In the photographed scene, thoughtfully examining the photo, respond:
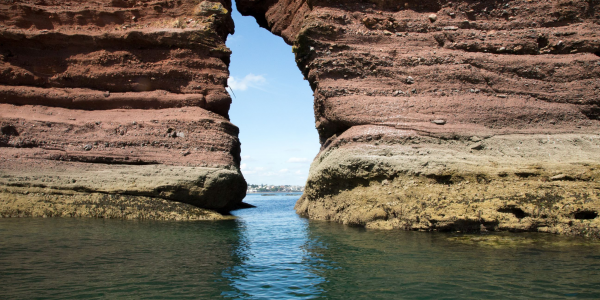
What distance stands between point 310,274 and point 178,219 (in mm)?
7867

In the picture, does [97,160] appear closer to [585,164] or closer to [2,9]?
[2,9]

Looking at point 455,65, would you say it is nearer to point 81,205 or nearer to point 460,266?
point 460,266

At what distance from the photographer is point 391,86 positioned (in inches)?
500

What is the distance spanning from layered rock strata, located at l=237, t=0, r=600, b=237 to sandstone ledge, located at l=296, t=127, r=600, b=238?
0.10ft

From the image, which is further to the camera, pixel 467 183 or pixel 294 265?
pixel 467 183

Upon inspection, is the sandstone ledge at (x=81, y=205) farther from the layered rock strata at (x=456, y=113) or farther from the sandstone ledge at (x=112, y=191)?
the layered rock strata at (x=456, y=113)

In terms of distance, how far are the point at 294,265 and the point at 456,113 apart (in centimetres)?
785

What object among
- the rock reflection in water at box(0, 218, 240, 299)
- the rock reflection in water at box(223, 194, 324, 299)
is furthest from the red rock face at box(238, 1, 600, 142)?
the rock reflection in water at box(0, 218, 240, 299)

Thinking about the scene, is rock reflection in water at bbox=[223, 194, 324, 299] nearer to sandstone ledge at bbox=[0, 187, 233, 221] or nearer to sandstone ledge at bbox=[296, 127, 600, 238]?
sandstone ledge at bbox=[296, 127, 600, 238]

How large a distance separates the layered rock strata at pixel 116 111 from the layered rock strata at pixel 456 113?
416 cm

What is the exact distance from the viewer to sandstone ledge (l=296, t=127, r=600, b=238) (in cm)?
882

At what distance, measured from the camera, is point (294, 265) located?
664cm

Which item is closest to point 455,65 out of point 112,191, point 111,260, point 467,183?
point 467,183

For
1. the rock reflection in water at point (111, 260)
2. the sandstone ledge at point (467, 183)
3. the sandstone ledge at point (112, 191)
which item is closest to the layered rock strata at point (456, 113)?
the sandstone ledge at point (467, 183)
